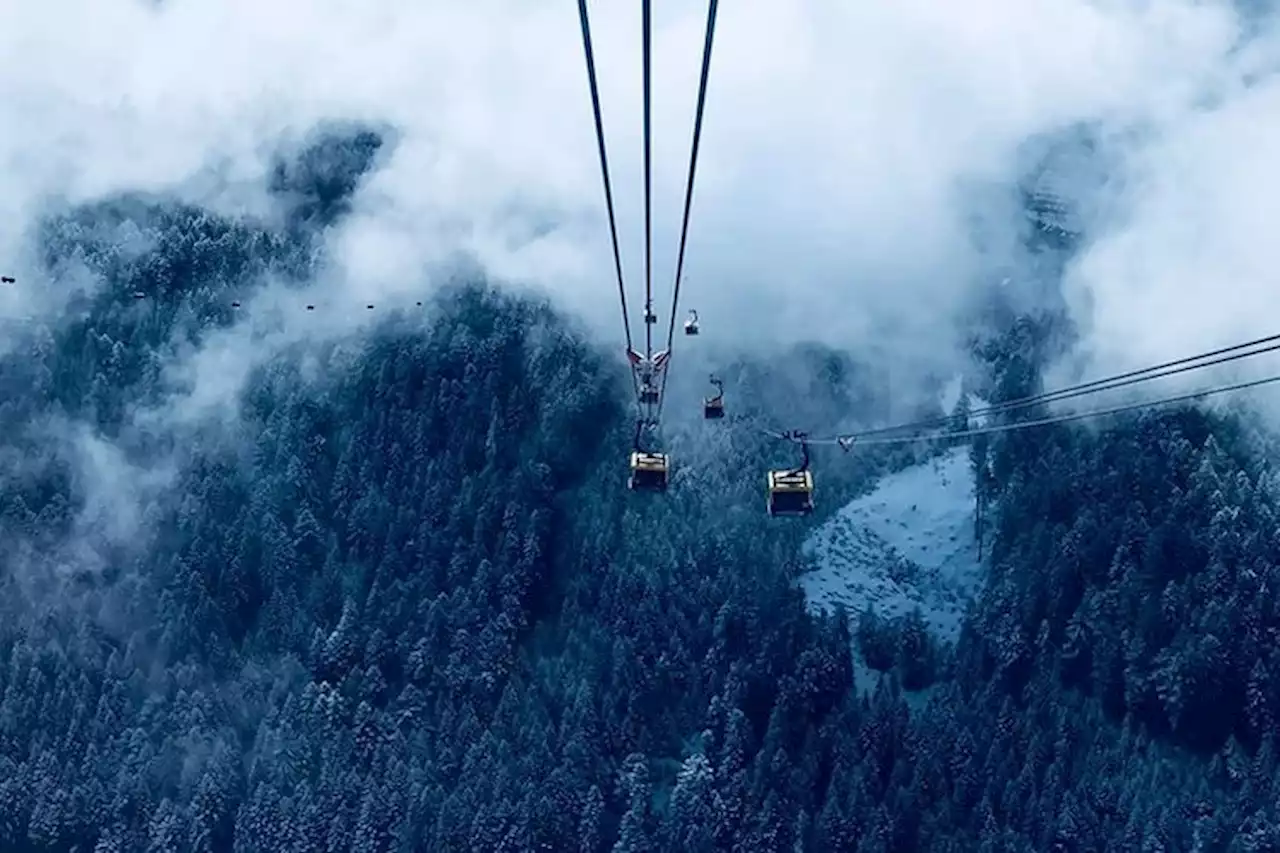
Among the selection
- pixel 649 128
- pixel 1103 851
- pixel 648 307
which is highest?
pixel 648 307

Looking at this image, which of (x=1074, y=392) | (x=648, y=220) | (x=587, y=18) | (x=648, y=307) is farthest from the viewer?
(x=648, y=307)

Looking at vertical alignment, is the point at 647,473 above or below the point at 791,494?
above

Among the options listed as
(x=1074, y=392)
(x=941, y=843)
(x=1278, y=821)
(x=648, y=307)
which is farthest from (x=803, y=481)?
(x=1278, y=821)

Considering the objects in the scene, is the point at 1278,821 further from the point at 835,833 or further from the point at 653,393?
the point at 653,393
